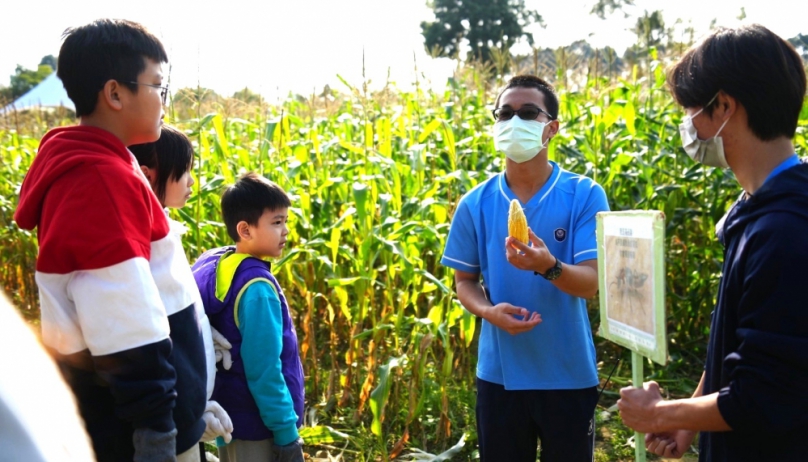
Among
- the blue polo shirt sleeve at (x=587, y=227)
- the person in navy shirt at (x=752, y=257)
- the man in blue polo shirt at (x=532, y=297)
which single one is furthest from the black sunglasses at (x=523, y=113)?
the person in navy shirt at (x=752, y=257)

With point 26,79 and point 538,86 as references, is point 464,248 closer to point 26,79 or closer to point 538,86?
point 538,86

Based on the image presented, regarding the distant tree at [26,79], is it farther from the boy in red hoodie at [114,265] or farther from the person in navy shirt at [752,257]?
the person in navy shirt at [752,257]

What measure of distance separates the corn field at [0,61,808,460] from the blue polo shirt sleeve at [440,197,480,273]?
37.5 inches

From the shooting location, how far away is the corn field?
4.00 m

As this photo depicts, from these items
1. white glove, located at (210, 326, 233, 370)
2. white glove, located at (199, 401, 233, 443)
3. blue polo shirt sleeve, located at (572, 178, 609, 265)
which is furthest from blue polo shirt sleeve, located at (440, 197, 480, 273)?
white glove, located at (199, 401, 233, 443)

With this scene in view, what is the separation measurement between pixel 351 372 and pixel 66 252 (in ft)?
9.26

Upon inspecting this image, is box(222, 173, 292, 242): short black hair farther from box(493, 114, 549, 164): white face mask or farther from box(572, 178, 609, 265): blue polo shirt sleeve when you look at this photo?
box(572, 178, 609, 265): blue polo shirt sleeve

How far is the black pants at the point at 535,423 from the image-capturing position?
8.36 feet

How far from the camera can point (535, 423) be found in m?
2.64

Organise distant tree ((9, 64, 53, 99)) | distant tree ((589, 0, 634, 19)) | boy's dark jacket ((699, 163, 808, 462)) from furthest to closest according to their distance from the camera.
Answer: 1. distant tree ((589, 0, 634, 19))
2. distant tree ((9, 64, 53, 99))
3. boy's dark jacket ((699, 163, 808, 462))

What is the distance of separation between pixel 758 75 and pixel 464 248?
132 cm

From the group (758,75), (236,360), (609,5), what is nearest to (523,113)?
(758,75)

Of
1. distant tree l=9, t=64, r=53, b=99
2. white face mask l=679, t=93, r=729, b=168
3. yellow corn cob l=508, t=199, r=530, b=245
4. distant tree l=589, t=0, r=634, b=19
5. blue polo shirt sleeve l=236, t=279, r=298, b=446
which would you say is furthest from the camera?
distant tree l=589, t=0, r=634, b=19

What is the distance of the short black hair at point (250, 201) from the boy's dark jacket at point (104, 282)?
2.49 ft
